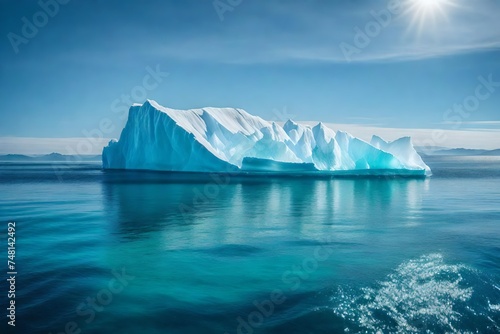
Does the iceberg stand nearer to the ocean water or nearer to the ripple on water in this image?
the ocean water

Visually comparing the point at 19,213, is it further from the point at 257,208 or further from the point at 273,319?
the point at 273,319

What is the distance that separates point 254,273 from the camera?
30.9 feet

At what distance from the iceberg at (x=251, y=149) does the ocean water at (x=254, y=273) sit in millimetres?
25198

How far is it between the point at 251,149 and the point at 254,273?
1382 inches

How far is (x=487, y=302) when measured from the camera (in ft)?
24.8

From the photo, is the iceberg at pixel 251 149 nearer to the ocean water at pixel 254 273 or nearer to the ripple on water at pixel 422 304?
the ocean water at pixel 254 273

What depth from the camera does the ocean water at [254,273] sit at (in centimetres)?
681

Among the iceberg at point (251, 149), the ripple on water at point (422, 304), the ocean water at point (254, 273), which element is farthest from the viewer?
the iceberg at point (251, 149)

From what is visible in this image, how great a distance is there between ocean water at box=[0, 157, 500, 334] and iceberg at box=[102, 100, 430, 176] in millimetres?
25198

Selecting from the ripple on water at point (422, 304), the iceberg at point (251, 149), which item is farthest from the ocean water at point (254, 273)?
the iceberg at point (251, 149)

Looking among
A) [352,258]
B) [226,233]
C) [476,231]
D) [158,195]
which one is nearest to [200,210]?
[226,233]

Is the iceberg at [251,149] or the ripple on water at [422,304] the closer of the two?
the ripple on water at [422,304]

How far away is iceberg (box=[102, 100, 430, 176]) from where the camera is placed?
142ft

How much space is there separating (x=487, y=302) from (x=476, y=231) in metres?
8.27
